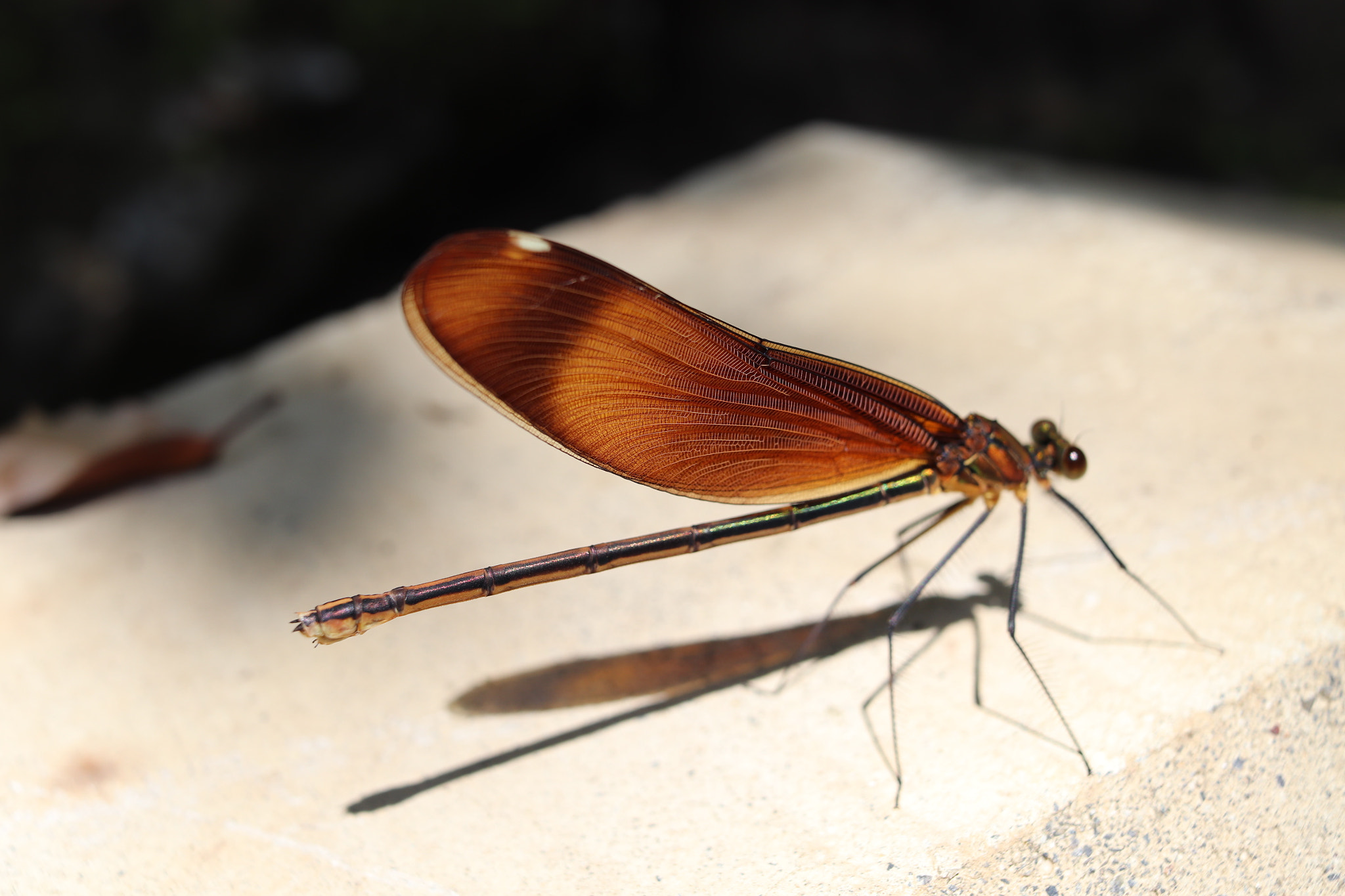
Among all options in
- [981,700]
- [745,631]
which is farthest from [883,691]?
[745,631]

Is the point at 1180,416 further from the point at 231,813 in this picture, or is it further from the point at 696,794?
the point at 231,813

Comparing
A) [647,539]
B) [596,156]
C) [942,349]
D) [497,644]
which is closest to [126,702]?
[497,644]

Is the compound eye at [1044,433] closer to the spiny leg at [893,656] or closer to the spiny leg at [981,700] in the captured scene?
the spiny leg at [893,656]

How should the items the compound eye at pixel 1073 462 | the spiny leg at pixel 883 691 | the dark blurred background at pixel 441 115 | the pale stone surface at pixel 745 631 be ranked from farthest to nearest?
the dark blurred background at pixel 441 115 < the compound eye at pixel 1073 462 < the spiny leg at pixel 883 691 < the pale stone surface at pixel 745 631

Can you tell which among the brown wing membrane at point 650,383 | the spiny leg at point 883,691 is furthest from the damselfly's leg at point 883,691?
the brown wing membrane at point 650,383

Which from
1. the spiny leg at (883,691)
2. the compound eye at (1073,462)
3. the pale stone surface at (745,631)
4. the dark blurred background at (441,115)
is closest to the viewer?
the pale stone surface at (745,631)

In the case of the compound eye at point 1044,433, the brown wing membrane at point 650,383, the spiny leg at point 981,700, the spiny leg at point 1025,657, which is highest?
the brown wing membrane at point 650,383

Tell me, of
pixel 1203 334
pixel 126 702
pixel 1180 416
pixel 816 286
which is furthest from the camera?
pixel 816 286

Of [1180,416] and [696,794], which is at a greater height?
[1180,416]
